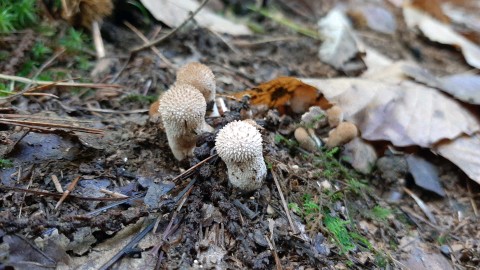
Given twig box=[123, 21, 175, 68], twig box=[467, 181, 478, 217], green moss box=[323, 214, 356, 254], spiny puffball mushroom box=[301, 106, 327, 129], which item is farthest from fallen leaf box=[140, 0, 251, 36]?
twig box=[467, 181, 478, 217]

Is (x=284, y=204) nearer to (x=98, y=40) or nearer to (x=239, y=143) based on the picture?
(x=239, y=143)

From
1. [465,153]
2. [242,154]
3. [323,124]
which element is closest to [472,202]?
[465,153]

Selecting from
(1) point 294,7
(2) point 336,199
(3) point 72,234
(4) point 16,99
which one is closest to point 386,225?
(2) point 336,199

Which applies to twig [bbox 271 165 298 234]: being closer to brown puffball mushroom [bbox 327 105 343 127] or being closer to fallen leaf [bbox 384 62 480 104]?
brown puffball mushroom [bbox 327 105 343 127]

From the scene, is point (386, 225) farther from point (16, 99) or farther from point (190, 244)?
point (16, 99)

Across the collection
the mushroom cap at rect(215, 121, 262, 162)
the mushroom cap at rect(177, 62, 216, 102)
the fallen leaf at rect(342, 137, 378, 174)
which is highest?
the mushroom cap at rect(177, 62, 216, 102)

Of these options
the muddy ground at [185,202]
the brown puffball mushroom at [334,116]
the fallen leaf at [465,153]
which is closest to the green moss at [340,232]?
the muddy ground at [185,202]

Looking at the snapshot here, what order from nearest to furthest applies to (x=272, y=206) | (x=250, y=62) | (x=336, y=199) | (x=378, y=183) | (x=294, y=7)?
(x=272, y=206) → (x=336, y=199) → (x=378, y=183) → (x=250, y=62) → (x=294, y=7)
